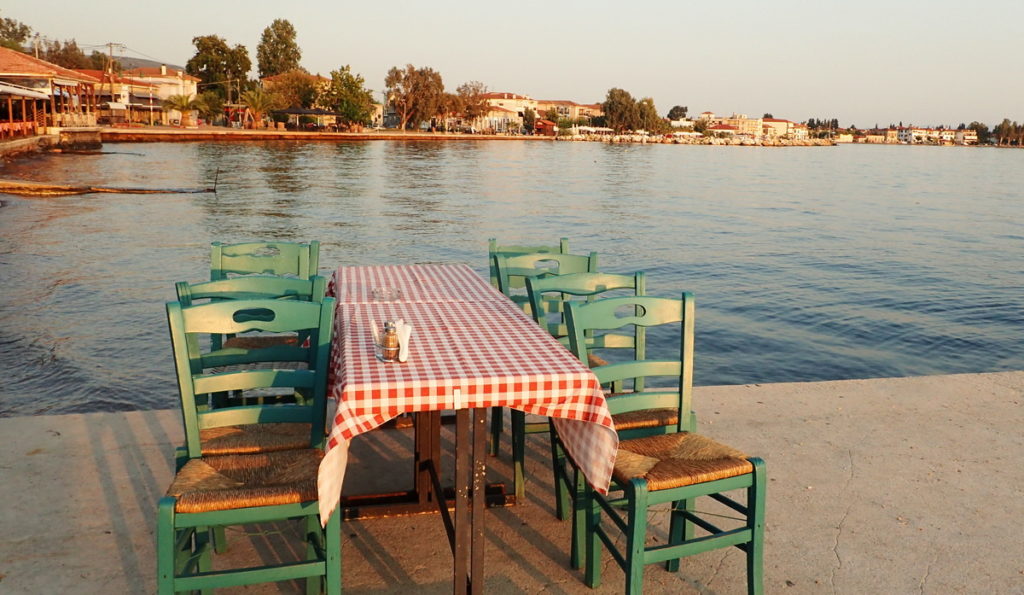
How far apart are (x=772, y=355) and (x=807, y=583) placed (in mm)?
6220

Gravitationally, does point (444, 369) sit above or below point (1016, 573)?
above

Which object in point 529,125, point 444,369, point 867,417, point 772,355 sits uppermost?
point 529,125

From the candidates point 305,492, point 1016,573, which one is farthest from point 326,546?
point 1016,573

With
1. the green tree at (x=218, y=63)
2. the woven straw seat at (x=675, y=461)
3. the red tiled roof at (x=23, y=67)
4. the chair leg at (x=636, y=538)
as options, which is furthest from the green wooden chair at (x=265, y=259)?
the green tree at (x=218, y=63)

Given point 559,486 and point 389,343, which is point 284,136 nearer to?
point 559,486

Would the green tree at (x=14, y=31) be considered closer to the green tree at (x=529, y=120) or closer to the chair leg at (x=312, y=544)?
the green tree at (x=529, y=120)

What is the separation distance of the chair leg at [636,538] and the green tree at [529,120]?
448ft

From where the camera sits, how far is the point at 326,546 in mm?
2598

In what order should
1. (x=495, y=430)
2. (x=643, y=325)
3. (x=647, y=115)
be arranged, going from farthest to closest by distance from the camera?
1. (x=647, y=115)
2. (x=495, y=430)
3. (x=643, y=325)

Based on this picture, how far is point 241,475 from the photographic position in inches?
111

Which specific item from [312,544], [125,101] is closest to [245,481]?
[312,544]

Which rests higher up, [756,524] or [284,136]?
[284,136]

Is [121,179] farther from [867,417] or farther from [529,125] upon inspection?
[529,125]

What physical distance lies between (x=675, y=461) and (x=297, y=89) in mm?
84390
